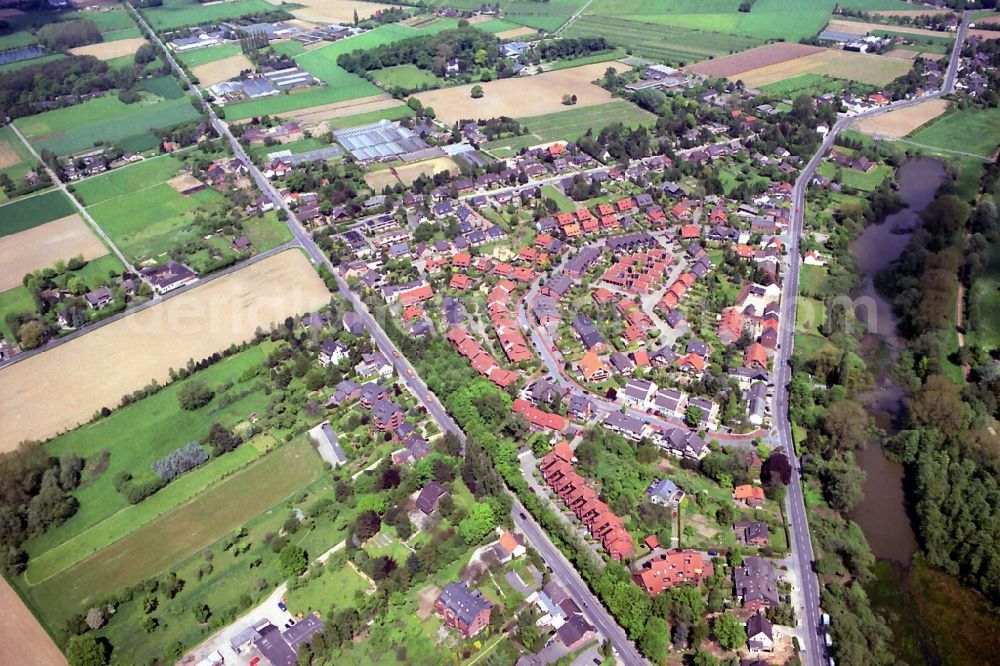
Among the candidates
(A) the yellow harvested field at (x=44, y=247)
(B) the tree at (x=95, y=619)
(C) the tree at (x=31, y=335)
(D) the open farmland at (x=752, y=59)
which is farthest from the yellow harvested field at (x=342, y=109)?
(B) the tree at (x=95, y=619)

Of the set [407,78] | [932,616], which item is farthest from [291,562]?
[407,78]

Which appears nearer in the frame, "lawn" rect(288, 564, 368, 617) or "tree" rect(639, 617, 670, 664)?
"tree" rect(639, 617, 670, 664)

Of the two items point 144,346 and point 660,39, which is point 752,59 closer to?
point 660,39

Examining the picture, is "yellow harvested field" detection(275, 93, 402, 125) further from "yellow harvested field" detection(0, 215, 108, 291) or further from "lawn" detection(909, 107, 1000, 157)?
"lawn" detection(909, 107, 1000, 157)

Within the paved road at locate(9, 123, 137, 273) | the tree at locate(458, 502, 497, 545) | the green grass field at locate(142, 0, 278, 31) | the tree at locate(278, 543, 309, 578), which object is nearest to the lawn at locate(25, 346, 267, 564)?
the tree at locate(278, 543, 309, 578)

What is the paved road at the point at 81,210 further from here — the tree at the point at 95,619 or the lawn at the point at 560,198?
the lawn at the point at 560,198

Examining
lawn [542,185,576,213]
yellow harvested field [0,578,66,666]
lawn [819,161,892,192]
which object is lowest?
yellow harvested field [0,578,66,666]

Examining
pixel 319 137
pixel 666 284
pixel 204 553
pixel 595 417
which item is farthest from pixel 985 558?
pixel 319 137
